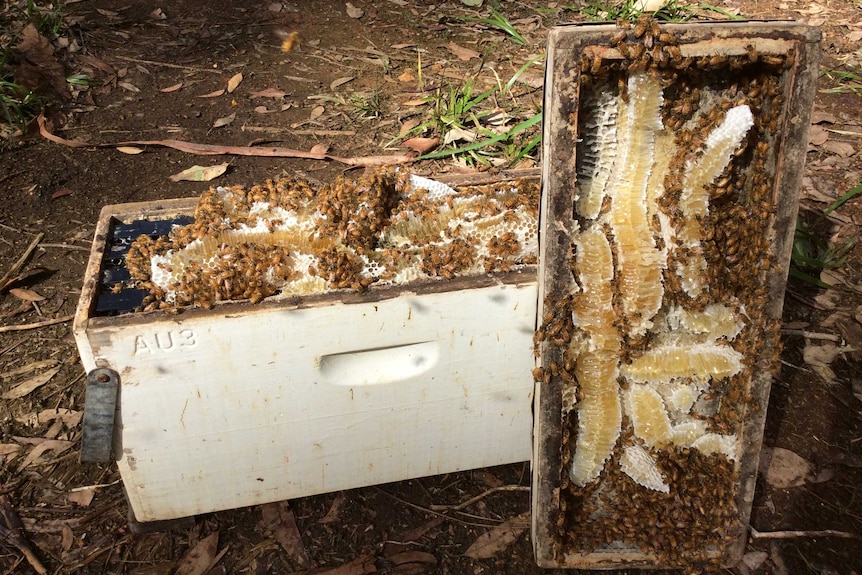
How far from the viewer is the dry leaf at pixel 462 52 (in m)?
4.55

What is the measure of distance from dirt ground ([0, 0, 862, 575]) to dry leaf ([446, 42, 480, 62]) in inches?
0.8

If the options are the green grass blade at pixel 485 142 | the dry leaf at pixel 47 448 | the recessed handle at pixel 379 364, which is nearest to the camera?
the recessed handle at pixel 379 364

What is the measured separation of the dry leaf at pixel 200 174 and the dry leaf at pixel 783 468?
2812mm

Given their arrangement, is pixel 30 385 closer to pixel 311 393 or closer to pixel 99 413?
pixel 99 413

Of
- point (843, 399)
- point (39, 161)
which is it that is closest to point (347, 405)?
point (843, 399)

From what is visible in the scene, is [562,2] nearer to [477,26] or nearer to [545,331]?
[477,26]

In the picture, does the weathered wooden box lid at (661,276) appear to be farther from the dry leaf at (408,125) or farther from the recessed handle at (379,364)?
the dry leaf at (408,125)

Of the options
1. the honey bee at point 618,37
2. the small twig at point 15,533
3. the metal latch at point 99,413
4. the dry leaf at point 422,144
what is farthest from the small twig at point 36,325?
the honey bee at point 618,37

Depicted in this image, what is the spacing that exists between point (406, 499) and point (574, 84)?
1.44 metres

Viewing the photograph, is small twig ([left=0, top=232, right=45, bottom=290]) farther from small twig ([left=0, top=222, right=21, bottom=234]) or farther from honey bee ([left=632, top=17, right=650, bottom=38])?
honey bee ([left=632, top=17, right=650, bottom=38])

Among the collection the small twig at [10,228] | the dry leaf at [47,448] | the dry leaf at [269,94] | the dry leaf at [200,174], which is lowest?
the dry leaf at [47,448]

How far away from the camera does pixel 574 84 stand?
5.00ft

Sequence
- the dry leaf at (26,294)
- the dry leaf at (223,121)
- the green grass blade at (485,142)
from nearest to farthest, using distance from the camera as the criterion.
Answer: the dry leaf at (26,294) < the green grass blade at (485,142) < the dry leaf at (223,121)

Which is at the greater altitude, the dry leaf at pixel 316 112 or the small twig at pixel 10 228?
the dry leaf at pixel 316 112
